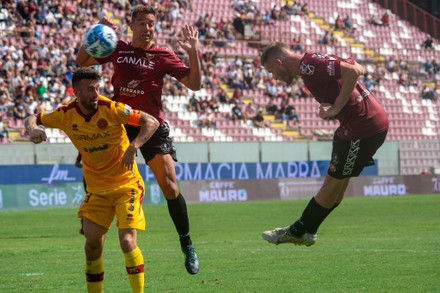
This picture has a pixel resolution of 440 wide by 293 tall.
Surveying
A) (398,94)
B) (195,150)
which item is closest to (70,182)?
(195,150)

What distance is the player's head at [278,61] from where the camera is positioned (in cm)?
1059

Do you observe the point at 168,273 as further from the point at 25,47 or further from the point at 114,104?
the point at 25,47

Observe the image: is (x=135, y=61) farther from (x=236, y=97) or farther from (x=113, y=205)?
(x=236, y=97)

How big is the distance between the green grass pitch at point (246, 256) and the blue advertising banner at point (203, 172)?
494cm

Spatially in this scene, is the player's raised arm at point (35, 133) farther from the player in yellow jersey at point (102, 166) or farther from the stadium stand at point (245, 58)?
the stadium stand at point (245, 58)

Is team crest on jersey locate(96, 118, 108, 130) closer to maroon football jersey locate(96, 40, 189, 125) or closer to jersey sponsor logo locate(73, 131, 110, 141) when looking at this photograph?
jersey sponsor logo locate(73, 131, 110, 141)

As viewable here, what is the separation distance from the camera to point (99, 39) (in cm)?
1066

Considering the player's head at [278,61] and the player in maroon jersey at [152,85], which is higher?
the player's head at [278,61]

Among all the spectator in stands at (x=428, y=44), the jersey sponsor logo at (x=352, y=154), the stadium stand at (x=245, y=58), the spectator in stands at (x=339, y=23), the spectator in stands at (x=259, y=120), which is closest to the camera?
the jersey sponsor logo at (x=352, y=154)

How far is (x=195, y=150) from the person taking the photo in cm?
3553

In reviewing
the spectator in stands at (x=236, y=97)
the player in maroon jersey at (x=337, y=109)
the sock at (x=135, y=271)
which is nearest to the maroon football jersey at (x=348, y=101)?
the player in maroon jersey at (x=337, y=109)

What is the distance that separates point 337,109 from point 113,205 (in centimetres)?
251

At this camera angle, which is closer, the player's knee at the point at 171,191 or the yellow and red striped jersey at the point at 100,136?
the yellow and red striped jersey at the point at 100,136

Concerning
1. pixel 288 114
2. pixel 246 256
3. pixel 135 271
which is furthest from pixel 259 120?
pixel 135 271
